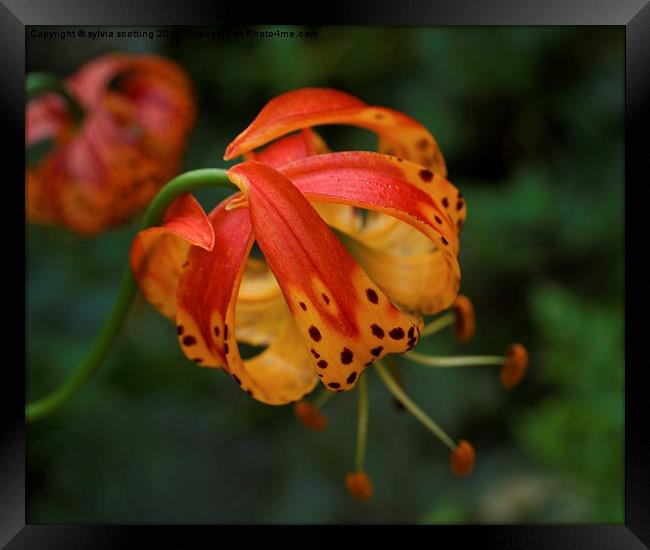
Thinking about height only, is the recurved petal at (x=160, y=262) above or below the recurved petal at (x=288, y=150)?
below

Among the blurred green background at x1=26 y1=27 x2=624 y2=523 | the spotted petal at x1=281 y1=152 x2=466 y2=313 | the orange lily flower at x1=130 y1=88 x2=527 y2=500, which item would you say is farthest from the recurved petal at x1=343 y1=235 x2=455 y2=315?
the blurred green background at x1=26 y1=27 x2=624 y2=523

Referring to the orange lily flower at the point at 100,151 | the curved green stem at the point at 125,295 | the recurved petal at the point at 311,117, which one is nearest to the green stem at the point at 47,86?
the orange lily flower at the point at 100,151

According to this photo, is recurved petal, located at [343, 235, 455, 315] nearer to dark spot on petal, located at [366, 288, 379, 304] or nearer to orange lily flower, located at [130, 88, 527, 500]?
orange lily flower, located at [130, 88, 527, 500]

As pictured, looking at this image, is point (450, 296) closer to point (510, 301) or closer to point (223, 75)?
point (510, 301)

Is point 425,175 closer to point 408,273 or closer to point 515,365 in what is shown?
point 408,273

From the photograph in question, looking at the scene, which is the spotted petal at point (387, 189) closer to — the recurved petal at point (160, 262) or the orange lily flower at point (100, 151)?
the recurved petal at point (160, 262)

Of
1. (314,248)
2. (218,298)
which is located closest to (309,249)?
(314,248)

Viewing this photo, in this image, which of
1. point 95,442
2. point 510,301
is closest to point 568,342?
point 510,301
